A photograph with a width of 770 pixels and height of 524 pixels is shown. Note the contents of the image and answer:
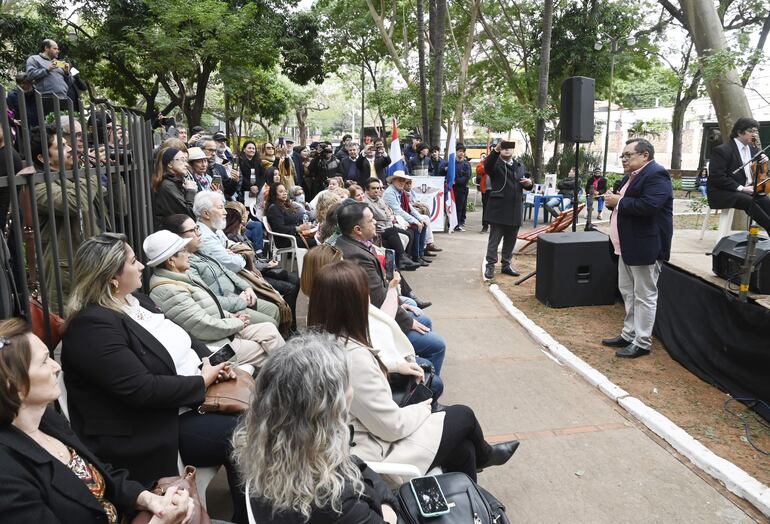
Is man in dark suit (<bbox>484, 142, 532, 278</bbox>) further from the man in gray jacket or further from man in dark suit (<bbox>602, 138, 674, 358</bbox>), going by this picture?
the man in gray jacket

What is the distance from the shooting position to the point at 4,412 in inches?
70.2

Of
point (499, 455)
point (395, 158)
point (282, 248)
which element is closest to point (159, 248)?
point (499, 455)

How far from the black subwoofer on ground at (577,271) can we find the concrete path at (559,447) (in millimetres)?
891

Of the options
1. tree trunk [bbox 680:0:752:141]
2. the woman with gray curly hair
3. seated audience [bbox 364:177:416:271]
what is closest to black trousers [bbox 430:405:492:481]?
the woman with gray curly hair

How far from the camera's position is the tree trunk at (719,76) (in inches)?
325

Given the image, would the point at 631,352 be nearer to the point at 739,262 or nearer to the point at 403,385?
the point at 739,262

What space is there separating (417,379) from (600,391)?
80.3 inches

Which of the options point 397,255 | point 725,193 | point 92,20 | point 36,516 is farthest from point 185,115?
point 36,516

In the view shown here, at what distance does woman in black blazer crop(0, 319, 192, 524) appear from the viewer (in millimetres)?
1698

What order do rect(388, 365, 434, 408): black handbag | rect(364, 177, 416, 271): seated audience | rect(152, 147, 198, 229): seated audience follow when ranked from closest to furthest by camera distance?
rect(388, 365, 434, 408): black handbag < rect(152, 147, 198, 229): seated audience < rect(364, 177, 416, 271): seated audience

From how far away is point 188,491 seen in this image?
7.11ft

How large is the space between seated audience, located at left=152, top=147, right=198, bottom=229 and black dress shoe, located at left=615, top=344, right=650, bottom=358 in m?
4.08

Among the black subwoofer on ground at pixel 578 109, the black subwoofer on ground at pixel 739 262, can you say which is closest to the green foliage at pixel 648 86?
the black subwoofer on ground at pixel 578 109

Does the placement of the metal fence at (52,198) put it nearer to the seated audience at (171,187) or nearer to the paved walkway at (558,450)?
the seated audience at (171,187)
